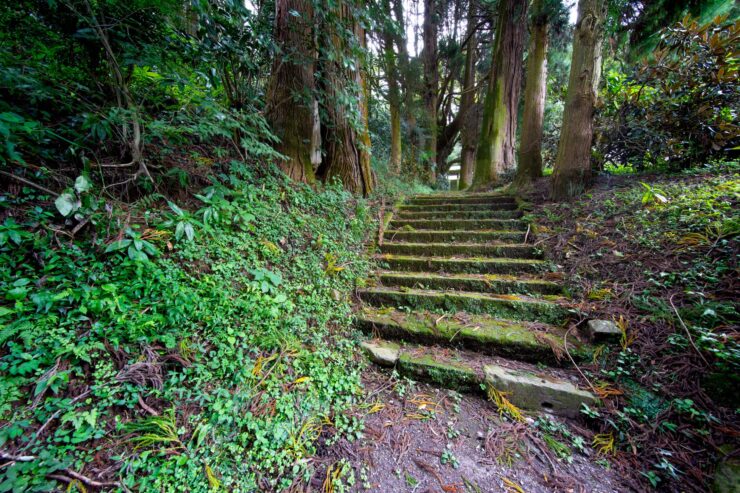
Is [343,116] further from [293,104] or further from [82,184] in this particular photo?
[82,184]

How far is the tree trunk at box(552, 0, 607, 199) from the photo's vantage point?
12.4 feet

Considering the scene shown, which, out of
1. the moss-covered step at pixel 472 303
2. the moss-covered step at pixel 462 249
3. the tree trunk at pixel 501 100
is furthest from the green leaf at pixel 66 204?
the tree trunk at pixel 501 100

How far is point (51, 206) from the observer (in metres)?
1.62

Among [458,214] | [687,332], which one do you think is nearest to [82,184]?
[687,332]

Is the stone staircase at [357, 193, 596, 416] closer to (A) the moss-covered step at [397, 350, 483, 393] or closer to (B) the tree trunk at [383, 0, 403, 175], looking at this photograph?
(A) the moss-covered step at [397, 350, 483, 393]

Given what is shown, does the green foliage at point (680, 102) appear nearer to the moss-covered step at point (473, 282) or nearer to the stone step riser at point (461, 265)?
the stone step riser at point (461, 265)

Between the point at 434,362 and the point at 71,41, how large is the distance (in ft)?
12.9

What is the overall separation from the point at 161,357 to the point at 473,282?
2696 millimetres

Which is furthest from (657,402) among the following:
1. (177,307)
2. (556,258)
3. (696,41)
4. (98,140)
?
(696,41)

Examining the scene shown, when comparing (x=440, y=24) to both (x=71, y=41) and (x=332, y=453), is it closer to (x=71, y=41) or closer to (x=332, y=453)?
(x=71, y=41)

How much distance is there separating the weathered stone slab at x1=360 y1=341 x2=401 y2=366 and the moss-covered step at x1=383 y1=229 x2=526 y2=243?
184 cm

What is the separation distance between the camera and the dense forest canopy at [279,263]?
131 cm

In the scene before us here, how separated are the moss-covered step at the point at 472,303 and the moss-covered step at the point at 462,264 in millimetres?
426

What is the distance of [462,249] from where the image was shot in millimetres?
3398
